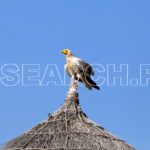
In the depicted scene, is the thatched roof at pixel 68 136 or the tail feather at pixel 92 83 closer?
the thatched roof at pixel 68 136

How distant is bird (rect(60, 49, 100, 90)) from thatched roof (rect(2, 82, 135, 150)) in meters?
1.20

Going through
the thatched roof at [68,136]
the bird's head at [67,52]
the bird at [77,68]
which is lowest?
the thatched roof at [68,136]

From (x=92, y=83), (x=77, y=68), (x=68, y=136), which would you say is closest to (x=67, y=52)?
(x=77, y=68)

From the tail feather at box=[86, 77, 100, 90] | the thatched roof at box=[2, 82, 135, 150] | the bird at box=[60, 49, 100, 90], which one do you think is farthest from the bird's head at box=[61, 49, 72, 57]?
the thatched roof at box=[2, 82, 135, 150]

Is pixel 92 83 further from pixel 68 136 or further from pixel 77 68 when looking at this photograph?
pixel 68 136

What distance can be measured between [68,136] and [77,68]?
9.36 feet

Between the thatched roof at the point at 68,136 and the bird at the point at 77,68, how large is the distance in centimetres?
120

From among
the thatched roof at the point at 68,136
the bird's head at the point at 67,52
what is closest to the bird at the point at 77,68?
the bird's head at the point at 67,52

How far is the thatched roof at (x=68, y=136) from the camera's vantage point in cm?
1346

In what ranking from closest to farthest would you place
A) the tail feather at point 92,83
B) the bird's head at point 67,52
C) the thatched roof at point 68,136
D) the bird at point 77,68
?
1. the thatched roof at point 68,136
2. the bird at point 77,68
3. the bird's head at point 67,52
4. the tail feather at point 92,83

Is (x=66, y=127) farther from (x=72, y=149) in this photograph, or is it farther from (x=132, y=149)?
(x=132, y=149)

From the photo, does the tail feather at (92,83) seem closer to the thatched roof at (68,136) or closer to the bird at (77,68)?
the bird at (77,68)

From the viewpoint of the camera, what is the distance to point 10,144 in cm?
1429

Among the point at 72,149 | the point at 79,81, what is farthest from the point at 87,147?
the point at 79,81
